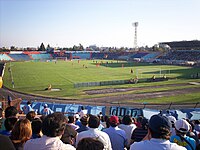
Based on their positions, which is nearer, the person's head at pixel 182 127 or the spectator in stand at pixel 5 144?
the spectator in stand at pixel 5 144

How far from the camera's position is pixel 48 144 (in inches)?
147

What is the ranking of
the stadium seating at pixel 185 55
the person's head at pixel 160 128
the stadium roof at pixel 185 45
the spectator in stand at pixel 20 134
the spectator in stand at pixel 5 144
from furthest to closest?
the stadium seating at pixel 185 55 → the stadium roof at pixel 185 45 → the spectator in stand at pixel 20 134 → the person's head at pixel 160 128 → the spectator in stand at pixel 5 144

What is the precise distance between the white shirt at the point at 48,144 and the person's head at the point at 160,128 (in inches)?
54.7

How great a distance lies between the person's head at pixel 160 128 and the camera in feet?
11.4

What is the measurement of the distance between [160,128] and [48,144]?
1931mm

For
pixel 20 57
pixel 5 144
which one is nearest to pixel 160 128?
pixel 5 144

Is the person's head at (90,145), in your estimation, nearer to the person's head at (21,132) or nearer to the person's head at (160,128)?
the person's head at (160,128)

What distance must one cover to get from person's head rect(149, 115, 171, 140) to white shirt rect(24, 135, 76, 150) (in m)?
1.39

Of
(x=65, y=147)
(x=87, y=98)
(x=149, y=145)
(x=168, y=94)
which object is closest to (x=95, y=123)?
(x=65, y=147)

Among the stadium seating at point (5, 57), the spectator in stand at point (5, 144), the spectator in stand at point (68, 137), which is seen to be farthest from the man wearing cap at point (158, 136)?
the stadium seating at point (5, 57)

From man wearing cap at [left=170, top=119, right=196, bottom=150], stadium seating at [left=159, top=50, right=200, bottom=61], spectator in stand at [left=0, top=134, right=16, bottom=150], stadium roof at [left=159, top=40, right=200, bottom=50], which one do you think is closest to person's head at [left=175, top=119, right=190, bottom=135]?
man wearing cap at [left=170, top=119, right=196, bottom=150]

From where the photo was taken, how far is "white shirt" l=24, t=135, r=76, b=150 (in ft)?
11.9

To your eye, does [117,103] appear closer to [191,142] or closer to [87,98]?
[87,98]

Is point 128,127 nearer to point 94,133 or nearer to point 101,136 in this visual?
point 94,133
